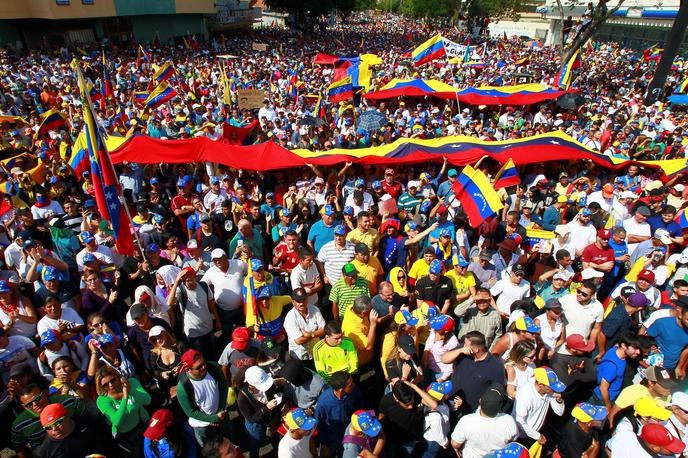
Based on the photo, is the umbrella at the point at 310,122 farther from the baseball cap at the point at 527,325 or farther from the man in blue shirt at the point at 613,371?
the man in blue shirt at the point at 613,371

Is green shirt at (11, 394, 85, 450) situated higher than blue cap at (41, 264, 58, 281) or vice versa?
blue cap at (41, 264, 58, 281)

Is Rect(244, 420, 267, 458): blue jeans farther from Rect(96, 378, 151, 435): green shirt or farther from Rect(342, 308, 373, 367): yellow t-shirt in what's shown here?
Rect(342, 308, 373, 367): yellow t-shirt

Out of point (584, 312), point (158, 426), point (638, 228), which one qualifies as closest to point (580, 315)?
point (584, 312)

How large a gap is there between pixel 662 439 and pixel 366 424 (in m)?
1.94

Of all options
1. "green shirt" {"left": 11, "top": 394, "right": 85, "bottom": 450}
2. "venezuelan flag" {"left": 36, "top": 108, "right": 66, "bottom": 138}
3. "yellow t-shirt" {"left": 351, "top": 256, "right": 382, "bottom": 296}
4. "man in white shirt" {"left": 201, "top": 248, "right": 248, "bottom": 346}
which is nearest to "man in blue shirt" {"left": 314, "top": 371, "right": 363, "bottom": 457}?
"yellow t-shirt" {"left": 351, "top": 256, "right": 382, "bottom": 296}

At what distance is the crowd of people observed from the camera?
3117 mm

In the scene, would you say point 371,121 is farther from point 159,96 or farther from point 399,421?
point 399,421

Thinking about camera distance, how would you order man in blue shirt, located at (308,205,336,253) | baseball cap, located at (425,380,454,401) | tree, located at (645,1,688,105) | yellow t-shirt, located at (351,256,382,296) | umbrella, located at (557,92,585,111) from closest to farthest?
baseball cap, located at (425,380,454,401)
yellow t-shirt, located at (351,256,382,296)
man in blue shirt, located at (308,205,336,253)
umbrella, located at (557,92,585,111)
tree, located at (645,1,688,105)

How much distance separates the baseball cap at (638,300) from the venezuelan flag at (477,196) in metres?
1.67

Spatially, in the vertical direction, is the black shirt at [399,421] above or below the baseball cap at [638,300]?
below

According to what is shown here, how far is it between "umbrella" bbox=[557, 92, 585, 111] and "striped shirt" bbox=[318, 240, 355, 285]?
39.0 ft

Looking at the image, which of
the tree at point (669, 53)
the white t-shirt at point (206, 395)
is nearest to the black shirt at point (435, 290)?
the white t-shirt at point (206, 395)

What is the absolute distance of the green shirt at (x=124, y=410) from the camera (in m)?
3.16

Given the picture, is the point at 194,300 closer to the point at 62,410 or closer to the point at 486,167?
the point at 62,410
